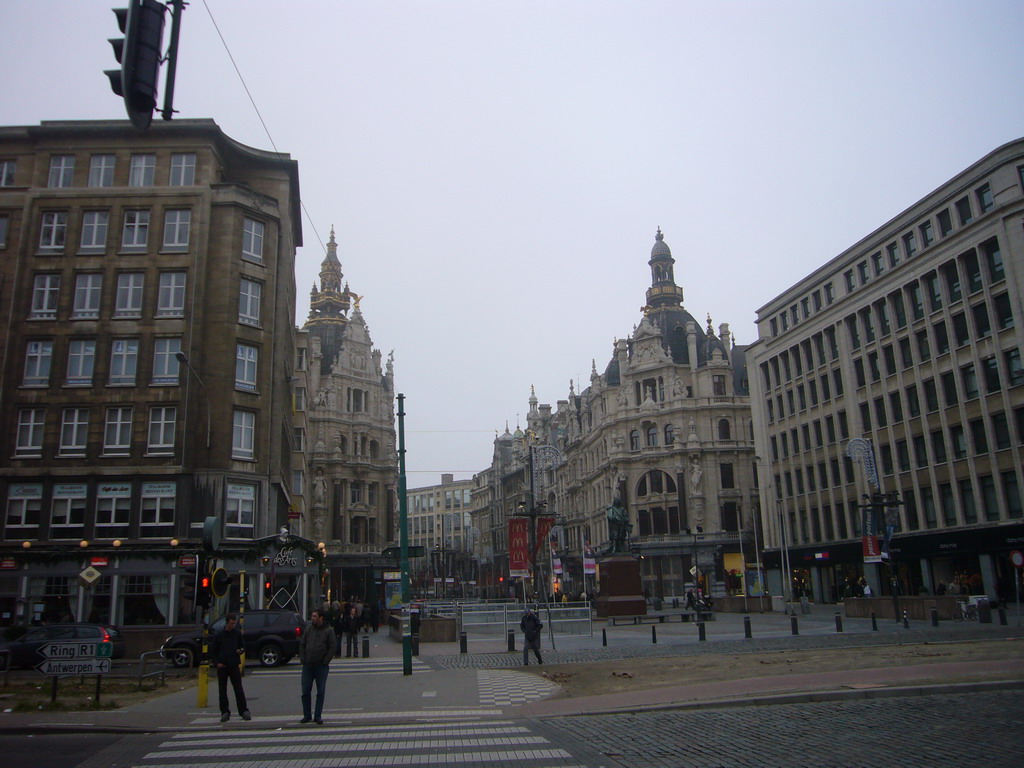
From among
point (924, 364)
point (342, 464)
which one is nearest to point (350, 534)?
point (342, 464)

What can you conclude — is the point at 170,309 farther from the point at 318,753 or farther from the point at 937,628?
the point at 937,628

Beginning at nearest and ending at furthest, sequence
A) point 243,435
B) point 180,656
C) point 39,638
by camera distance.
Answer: point 39,638, point 180,656, point 243,435

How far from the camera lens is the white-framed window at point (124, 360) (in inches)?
1446

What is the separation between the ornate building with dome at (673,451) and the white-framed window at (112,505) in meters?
43.1

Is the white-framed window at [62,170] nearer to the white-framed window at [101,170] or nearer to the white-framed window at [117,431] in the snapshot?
the white-framed window at [101,170]

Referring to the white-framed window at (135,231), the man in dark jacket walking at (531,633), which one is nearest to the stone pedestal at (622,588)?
the man in dark jacket walking at (531,633)

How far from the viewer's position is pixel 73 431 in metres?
36.1

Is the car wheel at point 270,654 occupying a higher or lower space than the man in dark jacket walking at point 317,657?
lower

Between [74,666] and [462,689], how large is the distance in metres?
7.82

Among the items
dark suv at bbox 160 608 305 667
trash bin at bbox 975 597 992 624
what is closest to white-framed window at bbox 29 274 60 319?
dark suv at bbox 160 608 305 667

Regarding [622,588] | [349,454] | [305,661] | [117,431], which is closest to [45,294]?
[117,431]

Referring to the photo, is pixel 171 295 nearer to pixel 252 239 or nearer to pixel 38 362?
pixel 252 239

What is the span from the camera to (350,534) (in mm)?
86188

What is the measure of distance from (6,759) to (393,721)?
5771mm
